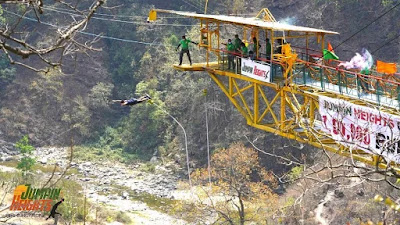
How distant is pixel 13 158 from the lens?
3466 centimetres

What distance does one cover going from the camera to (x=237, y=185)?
26.2m

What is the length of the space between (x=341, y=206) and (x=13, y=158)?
1851 cm

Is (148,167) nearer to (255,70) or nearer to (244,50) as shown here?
(244,50)

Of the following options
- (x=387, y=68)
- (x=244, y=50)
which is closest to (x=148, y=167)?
(x=244, y=50)

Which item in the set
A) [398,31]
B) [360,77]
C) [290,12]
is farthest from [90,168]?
[360,77]

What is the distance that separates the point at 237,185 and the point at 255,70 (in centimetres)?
1066

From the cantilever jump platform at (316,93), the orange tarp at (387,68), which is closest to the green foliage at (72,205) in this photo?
the cantilever jump platform at (316,93)

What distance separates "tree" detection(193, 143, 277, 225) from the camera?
25.4 meters

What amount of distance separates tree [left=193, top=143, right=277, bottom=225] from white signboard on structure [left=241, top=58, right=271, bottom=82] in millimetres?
8843

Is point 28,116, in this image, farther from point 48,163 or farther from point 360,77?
point 360,77

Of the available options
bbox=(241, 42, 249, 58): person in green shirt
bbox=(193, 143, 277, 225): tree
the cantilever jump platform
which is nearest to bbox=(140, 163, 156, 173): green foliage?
bbox=(193, 143, 277, 225): tree

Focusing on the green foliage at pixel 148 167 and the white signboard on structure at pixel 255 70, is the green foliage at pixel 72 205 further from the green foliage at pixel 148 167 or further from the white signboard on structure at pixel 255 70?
the white signboard on structure at pixel 255 70

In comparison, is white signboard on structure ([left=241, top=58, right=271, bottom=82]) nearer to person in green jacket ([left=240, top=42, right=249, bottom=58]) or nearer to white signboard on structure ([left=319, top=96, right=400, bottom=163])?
person in green jacket ([left=240, top=42, right=249, bottom=58])

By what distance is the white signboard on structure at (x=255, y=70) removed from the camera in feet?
52.0
